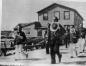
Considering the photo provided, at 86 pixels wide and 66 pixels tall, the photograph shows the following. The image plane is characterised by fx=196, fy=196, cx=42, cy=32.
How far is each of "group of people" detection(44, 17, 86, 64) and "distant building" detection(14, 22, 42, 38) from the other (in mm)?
93

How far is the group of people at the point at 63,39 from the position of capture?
2037 millimetres

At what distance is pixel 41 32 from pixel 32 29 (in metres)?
0.10

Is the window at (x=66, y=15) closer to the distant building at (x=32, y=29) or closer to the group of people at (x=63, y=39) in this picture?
the group of people at (x=63, y=39)

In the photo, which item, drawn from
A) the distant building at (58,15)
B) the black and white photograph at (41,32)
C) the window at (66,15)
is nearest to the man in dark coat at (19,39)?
the black and white photograph at (41,32)

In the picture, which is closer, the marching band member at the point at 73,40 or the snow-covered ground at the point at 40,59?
the snow-covered ground at the point at 40,59

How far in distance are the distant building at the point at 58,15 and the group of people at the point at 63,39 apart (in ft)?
0.15

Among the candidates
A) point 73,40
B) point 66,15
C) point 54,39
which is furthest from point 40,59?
point 66,15

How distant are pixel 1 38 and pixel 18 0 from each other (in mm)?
424

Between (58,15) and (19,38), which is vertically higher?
(58,15)

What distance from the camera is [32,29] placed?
6.64ft

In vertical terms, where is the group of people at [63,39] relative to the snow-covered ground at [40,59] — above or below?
above

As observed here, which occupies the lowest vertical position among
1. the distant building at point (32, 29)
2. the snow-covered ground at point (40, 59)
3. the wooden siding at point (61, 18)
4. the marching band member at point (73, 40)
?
the snow-covered ground at point (40, 59)

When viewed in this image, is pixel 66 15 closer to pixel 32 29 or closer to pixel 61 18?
pixel 61 18

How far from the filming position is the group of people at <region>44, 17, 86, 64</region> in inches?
80.2
